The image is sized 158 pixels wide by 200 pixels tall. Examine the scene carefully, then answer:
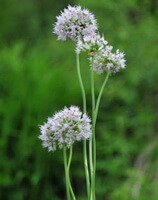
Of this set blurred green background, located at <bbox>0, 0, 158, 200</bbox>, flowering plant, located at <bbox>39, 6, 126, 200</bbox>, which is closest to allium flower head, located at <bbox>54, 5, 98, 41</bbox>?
flowering plant, located at <bbox>39, 6, 126, 200</bbox>

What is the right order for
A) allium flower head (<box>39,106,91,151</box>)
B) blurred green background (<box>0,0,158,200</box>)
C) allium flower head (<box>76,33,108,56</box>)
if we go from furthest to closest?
blurred green background (<box>0,0,158,200</box>), allium flower head (<box>76,33,108,56</box>), allium flower head (<box>39,106,91,151</box>)

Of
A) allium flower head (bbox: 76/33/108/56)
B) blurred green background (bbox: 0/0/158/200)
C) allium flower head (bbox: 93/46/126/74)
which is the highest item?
blurred green background (bbox: 0/0/158/200)

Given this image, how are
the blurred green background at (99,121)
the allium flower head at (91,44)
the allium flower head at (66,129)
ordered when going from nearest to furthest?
the allium flower head at (66,129)
the allium flower head at (91,44)
the blurred green background at (99,121)

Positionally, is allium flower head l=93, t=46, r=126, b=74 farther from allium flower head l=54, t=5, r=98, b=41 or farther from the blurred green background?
the blurred green background

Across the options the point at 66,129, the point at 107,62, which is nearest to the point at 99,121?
the point at 107,62

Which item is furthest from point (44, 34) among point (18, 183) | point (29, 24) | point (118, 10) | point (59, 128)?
point (59, 128)

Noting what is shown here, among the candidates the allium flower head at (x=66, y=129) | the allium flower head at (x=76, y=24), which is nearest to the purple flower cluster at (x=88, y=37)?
the allium flower head at (x=76, y=24)

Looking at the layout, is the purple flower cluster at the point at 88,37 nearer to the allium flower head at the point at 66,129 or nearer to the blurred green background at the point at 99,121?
the allium flower head at the point at 66,129
